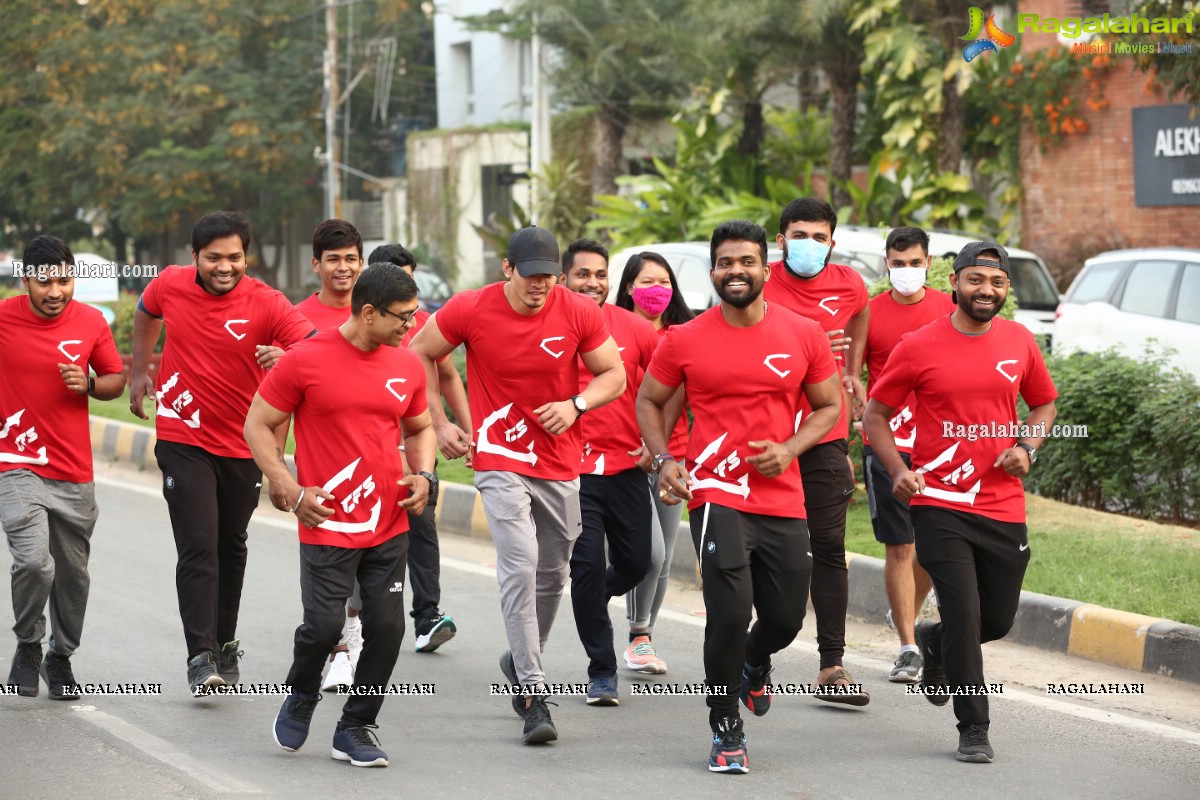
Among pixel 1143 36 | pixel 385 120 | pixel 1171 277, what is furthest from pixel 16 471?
pixel 385 120

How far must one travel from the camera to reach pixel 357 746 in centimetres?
577

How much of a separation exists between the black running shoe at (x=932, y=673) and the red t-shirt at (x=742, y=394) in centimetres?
79

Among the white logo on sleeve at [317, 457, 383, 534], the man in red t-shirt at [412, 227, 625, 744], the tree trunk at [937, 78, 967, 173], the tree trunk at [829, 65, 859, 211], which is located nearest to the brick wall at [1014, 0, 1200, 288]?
the tree trunk at [937, 78, 967, 173]

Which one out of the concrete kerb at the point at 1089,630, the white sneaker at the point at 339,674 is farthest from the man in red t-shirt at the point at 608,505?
the concrete kerb at the point at 1089,630

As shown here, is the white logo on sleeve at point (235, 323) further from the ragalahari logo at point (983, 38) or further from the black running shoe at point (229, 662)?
the ragalahari logo at point (983, 38)

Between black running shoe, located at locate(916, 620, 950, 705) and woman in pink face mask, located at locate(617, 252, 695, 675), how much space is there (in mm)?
1408

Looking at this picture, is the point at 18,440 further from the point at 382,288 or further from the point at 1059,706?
the point at 1059,706

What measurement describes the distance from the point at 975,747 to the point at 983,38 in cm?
1637

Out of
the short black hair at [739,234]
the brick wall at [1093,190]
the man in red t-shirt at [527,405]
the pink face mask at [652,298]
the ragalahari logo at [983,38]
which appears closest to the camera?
the short black hair at [739,234]

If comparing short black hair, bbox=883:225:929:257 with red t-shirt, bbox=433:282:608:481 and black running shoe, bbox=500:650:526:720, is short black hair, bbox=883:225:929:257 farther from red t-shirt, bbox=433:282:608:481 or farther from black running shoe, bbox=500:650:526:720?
black running shoe, bbox=500:650:526:720

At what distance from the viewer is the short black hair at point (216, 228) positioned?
675cm

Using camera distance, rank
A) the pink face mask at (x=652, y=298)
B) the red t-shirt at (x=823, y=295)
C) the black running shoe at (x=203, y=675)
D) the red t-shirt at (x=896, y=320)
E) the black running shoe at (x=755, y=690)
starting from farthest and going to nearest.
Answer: the pink face mask at (x=652, y=298), the red t-shirt at (x=896, y=320), the red t-shirt at (x=823, y=295), the black running shoe at (x=203, y=675), the black running shoe at (x=755, y=690)

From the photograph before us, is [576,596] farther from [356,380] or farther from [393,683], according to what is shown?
[356,380]

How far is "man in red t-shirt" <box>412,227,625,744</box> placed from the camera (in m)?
6.20
